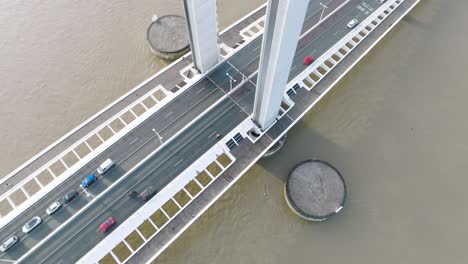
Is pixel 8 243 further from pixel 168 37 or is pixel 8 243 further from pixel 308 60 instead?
pixel 308 60

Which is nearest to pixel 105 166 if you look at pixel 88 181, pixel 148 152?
pixel 88 181

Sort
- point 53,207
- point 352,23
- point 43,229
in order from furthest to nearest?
1. point 352,23
2. point 53,207
3. point 43,229

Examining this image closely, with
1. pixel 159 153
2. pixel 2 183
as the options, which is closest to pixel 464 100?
pixel 159 153

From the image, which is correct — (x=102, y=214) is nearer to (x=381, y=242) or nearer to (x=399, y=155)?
(x=381, y=242)

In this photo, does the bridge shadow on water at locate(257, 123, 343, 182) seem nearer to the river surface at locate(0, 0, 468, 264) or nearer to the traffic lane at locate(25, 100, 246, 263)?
the river surface at locate(0, 0, 468, 264)

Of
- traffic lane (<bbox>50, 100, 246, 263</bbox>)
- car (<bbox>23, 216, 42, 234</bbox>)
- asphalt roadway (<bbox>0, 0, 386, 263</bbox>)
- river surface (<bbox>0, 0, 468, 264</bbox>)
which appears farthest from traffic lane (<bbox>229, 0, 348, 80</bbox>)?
car (<bbox>23, 216, 42, 234</bbox>)

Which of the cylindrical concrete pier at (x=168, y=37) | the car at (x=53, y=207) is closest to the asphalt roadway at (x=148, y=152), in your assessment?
the car at (x=53, y=207)

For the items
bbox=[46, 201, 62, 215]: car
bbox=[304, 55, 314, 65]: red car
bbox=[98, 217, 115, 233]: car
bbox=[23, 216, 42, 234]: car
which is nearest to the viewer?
bbox=[23, 216, 42, 234]: car
